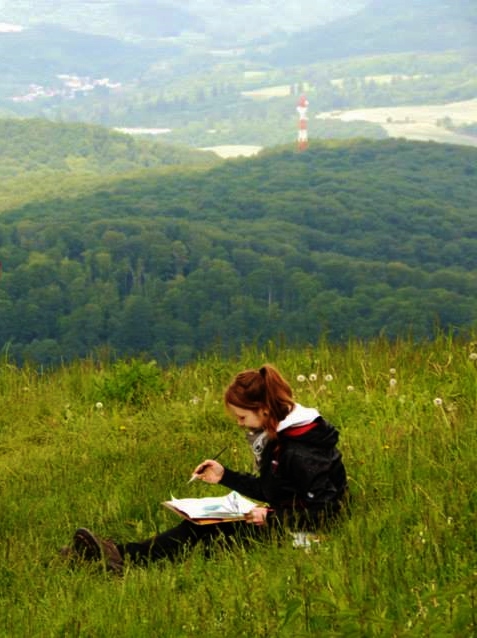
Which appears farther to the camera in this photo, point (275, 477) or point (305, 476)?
point (275, 477)

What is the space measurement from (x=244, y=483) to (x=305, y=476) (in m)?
0.43

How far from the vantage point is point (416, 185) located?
129 m

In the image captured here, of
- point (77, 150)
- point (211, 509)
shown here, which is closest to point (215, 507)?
point (211, 509)

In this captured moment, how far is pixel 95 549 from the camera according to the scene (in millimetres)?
4250

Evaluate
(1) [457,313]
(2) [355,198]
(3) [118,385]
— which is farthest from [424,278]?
(3) [118,385]

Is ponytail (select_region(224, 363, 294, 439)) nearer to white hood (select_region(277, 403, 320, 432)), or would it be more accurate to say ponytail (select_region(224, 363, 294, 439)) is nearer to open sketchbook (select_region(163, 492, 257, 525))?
white hood (select_region(277, 403, 320, 432))

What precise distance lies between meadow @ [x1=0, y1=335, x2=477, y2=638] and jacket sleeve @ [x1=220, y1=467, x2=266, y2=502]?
1.11 feet

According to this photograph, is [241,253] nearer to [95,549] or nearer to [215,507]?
[215,507]

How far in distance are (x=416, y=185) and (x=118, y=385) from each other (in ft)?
408

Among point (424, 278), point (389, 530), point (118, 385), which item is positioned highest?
point (389, 530)

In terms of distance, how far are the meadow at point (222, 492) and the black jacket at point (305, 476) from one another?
112 millimetres

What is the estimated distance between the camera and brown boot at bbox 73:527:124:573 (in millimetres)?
4219

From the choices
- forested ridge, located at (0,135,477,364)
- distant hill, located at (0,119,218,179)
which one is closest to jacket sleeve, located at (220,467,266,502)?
forested ridge, located at (0,135,477,364)

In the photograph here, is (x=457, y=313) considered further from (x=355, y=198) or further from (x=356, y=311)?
(x=355, y=198)
